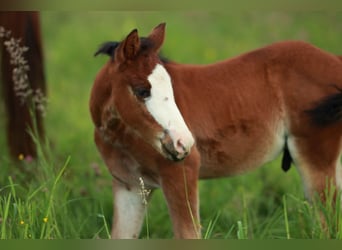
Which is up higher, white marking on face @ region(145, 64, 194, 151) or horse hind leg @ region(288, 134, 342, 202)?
white marking on face @ region(145, 64, 194, 151)

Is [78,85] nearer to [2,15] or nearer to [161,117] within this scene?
[2,15]

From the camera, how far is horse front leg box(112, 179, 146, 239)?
480cm

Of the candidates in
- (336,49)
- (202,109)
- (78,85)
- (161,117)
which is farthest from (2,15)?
(336,49)

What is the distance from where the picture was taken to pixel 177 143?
12.7 feet

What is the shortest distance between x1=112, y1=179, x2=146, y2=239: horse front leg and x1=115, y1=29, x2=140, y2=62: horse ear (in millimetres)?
937

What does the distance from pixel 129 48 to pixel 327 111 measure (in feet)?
4.27

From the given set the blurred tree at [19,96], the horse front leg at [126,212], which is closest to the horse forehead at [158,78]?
the horse front leg at [126,212]

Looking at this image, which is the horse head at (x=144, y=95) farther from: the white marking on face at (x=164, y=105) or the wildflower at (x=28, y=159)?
the wildflower at (x=28, y=159)

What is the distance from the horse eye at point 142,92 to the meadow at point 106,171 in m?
0.64

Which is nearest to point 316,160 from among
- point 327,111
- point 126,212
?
point 327,111

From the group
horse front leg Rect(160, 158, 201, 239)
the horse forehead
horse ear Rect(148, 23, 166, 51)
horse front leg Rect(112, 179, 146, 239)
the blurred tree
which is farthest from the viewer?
the blurred tree

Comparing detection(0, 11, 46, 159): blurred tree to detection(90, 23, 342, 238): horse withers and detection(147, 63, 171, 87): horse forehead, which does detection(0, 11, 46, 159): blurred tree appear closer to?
detection(90, 23, 342, 238): horse withers

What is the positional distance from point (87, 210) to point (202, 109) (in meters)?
1.41

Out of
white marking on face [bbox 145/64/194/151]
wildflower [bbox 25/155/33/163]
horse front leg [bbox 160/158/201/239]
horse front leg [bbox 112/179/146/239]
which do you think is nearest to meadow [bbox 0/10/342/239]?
wildflower [bbox 25/155/33/163]
